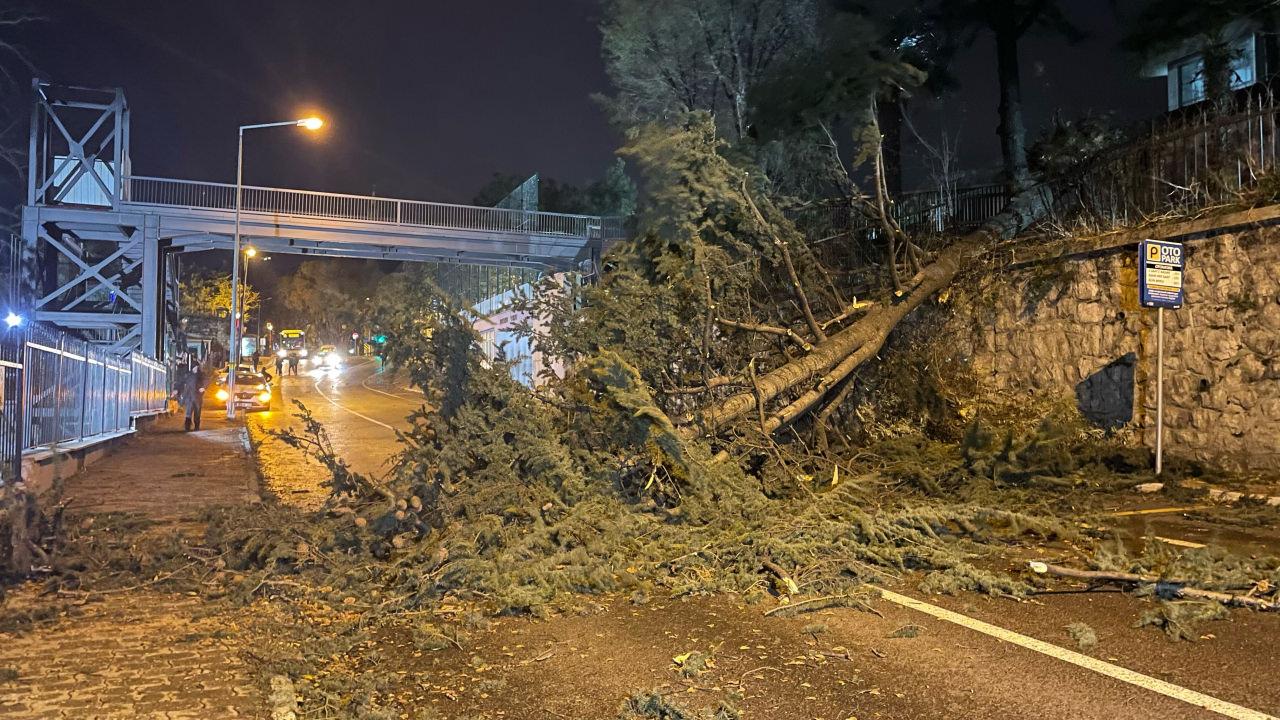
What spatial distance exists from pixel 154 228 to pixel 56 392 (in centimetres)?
2030

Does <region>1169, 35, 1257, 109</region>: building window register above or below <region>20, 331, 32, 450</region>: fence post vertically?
above

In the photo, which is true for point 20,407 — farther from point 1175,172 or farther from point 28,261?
point 28,261

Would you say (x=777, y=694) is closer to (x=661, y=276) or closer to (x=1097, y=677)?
(x=1097, y=677)

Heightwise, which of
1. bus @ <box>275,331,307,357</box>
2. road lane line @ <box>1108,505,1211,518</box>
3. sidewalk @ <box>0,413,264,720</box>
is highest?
bus @ <box>275,331,307,357</box>

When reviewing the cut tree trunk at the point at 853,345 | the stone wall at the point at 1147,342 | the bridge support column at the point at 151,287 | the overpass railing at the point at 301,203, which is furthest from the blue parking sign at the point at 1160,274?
the bridge support column at the point at 151,287

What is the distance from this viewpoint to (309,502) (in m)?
11.0

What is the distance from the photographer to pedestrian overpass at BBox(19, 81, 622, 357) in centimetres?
2927

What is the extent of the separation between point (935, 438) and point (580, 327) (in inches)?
198

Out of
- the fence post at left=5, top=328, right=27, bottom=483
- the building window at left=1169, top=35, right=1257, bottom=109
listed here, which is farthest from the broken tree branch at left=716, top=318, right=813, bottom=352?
the building window at left=1169, top=35, right=1257, bottom=109

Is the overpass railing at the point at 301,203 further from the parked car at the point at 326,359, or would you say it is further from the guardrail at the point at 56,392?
the parked car at the point at 326,359

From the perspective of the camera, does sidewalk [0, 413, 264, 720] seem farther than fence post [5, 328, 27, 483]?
No

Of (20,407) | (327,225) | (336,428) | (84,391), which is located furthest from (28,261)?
(20,407)

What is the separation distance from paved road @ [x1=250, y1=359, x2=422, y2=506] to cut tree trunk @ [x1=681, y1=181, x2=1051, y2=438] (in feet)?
9.77

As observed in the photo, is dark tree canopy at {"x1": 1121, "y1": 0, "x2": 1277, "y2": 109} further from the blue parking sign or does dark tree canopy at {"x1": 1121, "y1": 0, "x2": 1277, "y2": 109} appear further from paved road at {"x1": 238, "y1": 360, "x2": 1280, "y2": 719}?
paved road at {"x1": 238, "y1": 360, "x2": 1280, "y2": 719}
